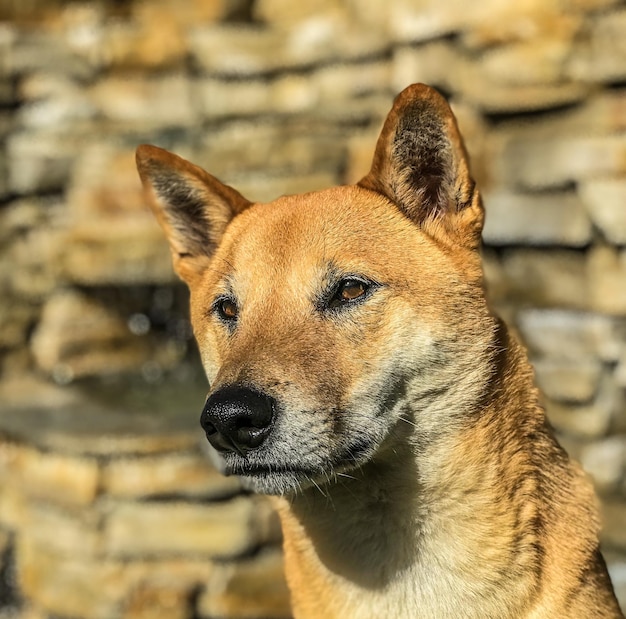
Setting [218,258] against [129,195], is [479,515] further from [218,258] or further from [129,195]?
[129,195]

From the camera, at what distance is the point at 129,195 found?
566 centimetres

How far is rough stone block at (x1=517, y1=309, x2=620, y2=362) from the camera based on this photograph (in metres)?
4.57

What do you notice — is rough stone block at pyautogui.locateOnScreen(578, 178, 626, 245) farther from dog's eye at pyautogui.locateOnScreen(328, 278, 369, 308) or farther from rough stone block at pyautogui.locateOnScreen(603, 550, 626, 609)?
dog's eye at pyautogui.locateOnScreen(328, 278, 369, 308)

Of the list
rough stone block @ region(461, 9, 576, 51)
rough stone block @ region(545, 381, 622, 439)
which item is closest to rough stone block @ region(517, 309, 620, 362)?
rough stone block @ region(545, 381, 622, 439)

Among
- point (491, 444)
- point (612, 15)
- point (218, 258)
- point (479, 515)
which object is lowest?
point (479, 515)

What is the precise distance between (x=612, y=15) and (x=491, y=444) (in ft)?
10.1

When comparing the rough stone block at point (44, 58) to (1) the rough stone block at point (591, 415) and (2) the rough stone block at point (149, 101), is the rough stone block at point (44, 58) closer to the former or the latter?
(2) the rough stone block at point (149, 101)

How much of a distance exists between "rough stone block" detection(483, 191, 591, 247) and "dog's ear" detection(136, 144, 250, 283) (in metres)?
2.39

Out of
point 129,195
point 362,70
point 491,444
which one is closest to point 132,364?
point 129,195

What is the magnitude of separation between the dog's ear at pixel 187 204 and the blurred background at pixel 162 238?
1762 mm

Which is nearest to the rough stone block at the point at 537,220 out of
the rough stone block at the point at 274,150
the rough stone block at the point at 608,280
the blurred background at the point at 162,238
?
the blurred background at the point at 162,238

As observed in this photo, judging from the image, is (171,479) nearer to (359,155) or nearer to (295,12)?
(359,155)

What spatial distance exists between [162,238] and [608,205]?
2675 mm

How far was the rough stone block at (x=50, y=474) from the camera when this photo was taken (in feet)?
14.6
